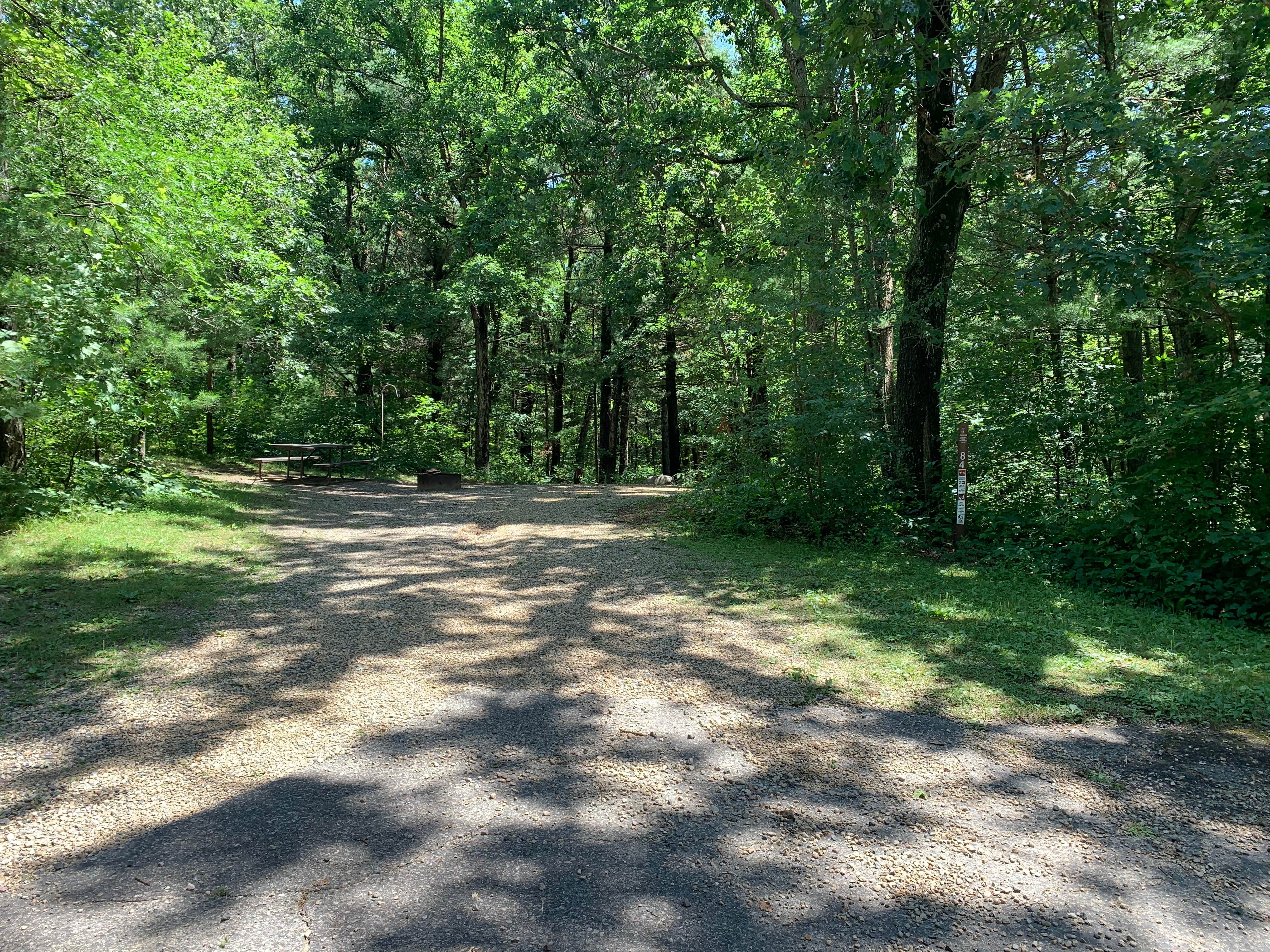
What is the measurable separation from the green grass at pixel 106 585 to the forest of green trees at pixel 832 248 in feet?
2.87

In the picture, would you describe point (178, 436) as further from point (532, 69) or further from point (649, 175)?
point (532, 69)


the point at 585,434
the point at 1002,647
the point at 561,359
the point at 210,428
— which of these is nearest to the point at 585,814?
the point at 1002,647

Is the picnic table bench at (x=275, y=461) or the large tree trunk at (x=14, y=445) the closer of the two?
the large tree trunk at (x=14, y=445)

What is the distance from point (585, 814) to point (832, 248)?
7949 millimetres

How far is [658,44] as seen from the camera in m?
11.6

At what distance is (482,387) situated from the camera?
21.9 meters

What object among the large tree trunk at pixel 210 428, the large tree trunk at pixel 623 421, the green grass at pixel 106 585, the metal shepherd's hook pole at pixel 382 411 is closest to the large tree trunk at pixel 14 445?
the green grass at pixel 106 585

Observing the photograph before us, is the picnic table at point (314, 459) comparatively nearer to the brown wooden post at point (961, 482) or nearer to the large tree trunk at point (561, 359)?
the large tree trunk at point (561, 359)

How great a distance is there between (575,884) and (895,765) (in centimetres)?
165

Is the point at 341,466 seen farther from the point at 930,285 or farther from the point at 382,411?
the point at 930,285

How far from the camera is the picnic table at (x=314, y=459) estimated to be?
1598 centimetres

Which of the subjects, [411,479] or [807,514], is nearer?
[807,514]

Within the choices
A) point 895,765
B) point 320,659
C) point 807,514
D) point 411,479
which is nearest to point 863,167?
point 807,514

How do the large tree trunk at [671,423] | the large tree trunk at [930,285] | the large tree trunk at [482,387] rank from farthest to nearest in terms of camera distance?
1. the large tree trunk at [482,387]
2. the large tree trunk at [671,423]
3. the large tree trunk at [930,285]
